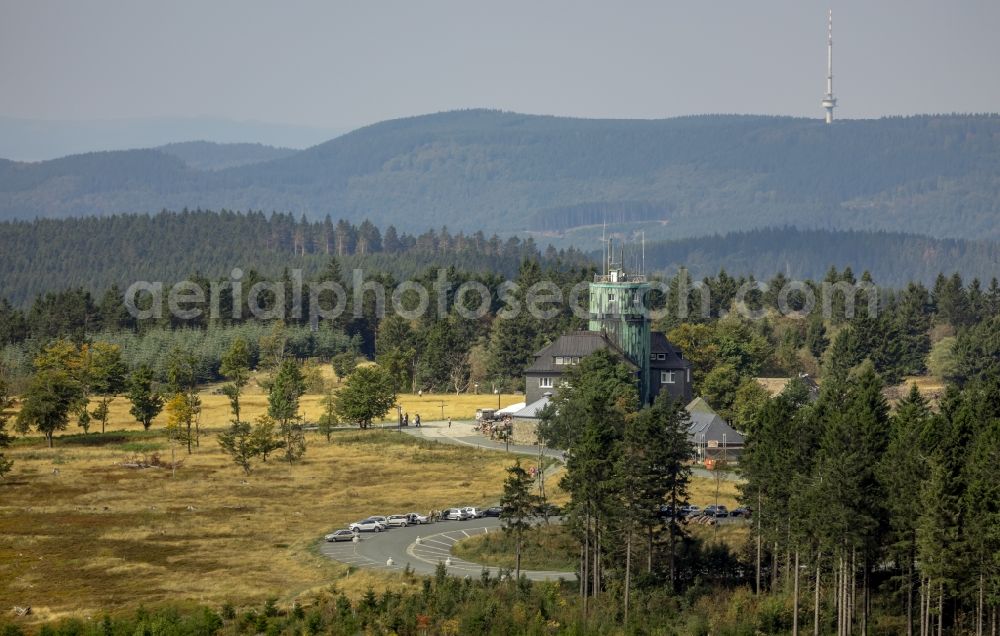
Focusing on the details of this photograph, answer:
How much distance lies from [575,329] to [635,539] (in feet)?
275

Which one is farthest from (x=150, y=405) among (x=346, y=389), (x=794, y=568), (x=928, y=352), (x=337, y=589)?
(x=928, y=352)

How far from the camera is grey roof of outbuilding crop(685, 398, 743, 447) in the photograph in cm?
12338

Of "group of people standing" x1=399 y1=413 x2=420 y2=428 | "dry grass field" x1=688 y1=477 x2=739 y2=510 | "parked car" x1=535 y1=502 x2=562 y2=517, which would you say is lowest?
"dry grass field" x1=688 y1=477 x2=739 y2=510

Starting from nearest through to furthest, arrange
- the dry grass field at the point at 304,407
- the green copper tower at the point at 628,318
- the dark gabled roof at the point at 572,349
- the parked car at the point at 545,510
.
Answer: the parked car at the point at 545,510
the dark gabled roof at the point at 572,349
the green copper tower at the point at 628,318
the dry grass field at the point at 304,407

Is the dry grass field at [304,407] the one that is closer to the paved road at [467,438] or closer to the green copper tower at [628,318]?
the paved road at [467,438]

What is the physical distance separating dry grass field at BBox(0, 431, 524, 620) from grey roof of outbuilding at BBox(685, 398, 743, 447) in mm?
15448

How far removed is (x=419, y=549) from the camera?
308ft

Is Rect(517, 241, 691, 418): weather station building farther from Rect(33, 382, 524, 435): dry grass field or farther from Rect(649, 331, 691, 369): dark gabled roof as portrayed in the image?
Rect(33, 382, 524, 435): dry grass field

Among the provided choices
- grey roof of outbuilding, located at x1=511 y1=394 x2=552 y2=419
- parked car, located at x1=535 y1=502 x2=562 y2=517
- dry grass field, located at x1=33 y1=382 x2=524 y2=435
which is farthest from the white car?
dry grass field, located at x1=33 y1=382 x2=524 y2=435

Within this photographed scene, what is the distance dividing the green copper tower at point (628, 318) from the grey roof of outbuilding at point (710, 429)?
36.4 feet

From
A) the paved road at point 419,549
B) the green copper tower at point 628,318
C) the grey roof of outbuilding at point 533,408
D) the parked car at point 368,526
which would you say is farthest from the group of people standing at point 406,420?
the parked car at point 368,526

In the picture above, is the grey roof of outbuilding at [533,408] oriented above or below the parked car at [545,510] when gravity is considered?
above

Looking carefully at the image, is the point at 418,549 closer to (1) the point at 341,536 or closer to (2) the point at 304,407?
(1) the point at 341,536

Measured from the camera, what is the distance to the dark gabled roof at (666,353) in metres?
141
